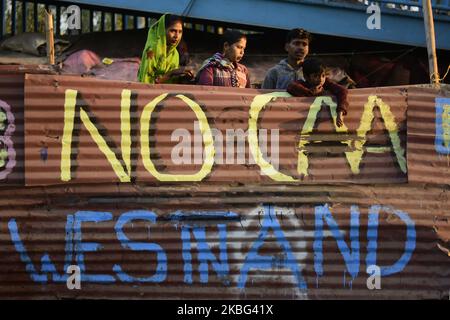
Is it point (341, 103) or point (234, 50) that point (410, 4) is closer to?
point (234, 50)

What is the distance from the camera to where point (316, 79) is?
6098mm

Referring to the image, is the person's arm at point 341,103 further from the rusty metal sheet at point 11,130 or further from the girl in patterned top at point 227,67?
the rusty metal sheet at point 11,130

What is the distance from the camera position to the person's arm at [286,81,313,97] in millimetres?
6066

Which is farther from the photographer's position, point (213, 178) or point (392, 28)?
point (392, 28)

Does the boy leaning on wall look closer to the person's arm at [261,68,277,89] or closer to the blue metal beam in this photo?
the person's arm at [261,68,277,89]

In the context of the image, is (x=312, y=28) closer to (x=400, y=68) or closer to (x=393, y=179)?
(x=400, y=68)

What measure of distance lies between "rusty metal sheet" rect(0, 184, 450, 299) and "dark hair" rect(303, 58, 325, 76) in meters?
0.89

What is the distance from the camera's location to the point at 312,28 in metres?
9.51

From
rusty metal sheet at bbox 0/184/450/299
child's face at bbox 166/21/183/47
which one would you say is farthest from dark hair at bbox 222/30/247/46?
rusty metal sheet at bbox 0/184/450/299

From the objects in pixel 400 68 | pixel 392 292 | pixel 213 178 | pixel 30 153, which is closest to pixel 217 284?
pixel 213 178

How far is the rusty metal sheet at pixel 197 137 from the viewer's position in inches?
234

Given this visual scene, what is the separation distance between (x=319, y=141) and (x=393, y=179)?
581 millimetres

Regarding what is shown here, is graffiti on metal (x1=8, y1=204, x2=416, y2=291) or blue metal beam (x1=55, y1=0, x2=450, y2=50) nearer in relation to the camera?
graffiti on metal (x1=8, y1=204, x2=416, y2=291)

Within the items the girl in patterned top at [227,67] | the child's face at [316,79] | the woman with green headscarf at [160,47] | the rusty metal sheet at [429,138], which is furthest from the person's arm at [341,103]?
the woman with green headscarf at [160,47]
